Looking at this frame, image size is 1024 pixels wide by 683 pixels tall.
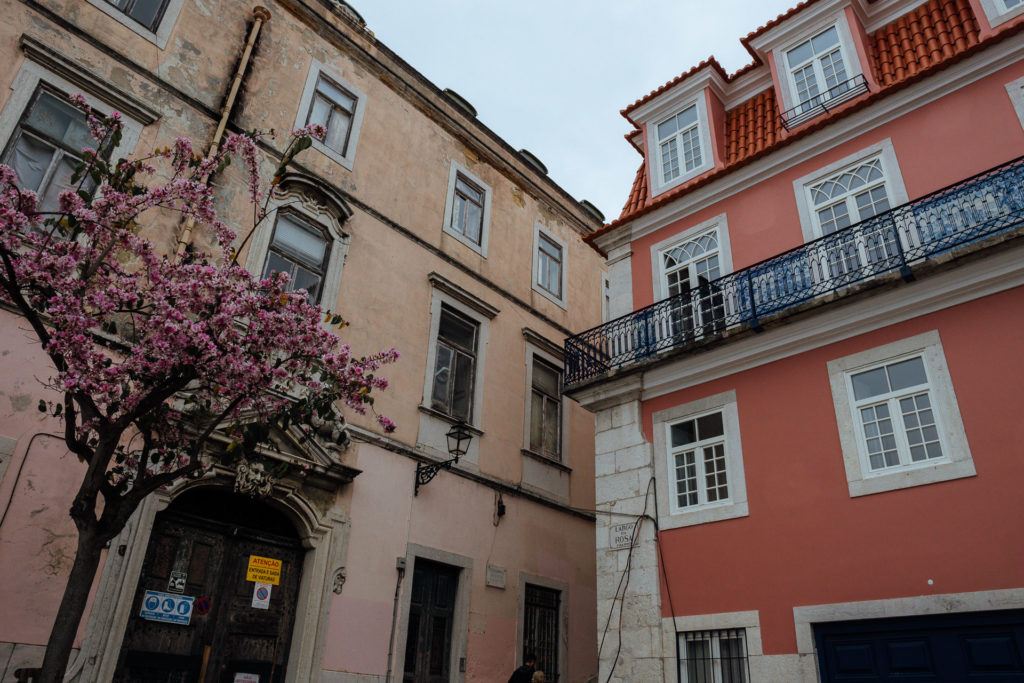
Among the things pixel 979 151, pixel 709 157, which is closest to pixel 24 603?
pixel 709 157

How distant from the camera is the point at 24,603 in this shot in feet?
22.5

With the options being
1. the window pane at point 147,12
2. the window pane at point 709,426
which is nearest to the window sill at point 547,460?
the window pane at point 709,426

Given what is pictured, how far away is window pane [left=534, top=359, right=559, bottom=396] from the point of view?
13969 millimetres

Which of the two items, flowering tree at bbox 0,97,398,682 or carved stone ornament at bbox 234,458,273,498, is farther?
carved stone ornament at bbox 234,458,273,498

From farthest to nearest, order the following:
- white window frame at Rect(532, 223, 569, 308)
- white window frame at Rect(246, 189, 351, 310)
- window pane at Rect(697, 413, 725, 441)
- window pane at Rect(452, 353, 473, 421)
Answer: white window frame at Rect(532, 223, 569, 308), window pane at Rect(452, 353, 473, 421), white window frame at Rect(246, 189, 351, 310), window pane at Rect(697, 413, 725, 441)

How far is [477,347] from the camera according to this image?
1277 cm

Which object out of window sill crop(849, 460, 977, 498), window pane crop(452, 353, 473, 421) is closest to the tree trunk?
window sill crop(849, 460, 977, 498)

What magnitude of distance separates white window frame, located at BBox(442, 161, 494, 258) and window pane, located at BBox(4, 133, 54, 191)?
6.34m

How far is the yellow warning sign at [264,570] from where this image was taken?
8.89 m

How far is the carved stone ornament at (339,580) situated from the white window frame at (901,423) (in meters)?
6.40

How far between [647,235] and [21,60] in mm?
8824

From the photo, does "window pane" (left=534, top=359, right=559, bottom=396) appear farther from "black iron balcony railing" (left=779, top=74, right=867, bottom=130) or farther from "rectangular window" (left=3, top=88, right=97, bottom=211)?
"rectangular window" (left=3, top=88, right=97, bottom=211)

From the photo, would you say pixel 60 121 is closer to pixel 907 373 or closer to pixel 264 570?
pixel 264 570

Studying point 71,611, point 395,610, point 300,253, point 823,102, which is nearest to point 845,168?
point 823,102
